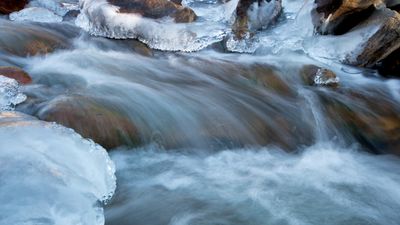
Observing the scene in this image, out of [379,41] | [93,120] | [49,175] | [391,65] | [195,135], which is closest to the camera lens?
[49,175]

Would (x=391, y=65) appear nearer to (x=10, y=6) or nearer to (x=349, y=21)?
(x=349, y=21)

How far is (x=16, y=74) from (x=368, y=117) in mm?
4422

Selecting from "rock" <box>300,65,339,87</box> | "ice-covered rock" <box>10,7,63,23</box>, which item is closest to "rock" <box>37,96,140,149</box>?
"rock" <box>300,65,339,87</box>

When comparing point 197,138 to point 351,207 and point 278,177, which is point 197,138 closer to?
point 278,177

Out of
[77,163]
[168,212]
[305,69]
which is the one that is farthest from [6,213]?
[305,69]

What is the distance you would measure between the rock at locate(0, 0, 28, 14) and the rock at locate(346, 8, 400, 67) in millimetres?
6609

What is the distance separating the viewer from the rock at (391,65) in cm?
641

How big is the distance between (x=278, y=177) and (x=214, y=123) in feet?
3.30

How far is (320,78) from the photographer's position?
603 centimetres

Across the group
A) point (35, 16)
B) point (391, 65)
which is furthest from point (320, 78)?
point (35, 16)

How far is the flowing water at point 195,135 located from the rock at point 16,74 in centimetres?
27

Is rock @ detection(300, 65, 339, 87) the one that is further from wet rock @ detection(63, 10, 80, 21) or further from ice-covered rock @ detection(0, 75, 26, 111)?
wet rock @ detection(63, 10, 80, 21)

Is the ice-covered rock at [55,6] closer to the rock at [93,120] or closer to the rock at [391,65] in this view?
the rock at [93,120]

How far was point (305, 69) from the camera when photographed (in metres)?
6.29
